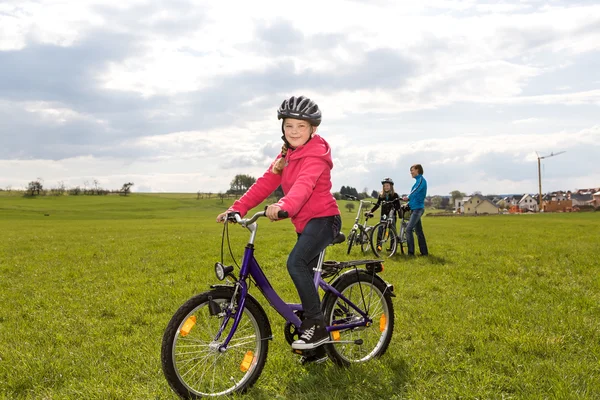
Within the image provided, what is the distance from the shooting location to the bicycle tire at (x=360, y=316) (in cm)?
505

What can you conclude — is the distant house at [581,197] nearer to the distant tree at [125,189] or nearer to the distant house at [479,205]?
the distant house at [479,205]

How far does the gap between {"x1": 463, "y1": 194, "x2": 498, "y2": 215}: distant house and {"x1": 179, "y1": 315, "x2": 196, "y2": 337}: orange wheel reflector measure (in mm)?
150371

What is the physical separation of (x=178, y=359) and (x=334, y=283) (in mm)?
1840

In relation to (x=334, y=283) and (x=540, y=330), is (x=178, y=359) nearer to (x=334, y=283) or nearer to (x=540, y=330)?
(x=334, y=283)

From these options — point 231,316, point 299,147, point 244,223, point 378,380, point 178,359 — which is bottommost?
point 378,380

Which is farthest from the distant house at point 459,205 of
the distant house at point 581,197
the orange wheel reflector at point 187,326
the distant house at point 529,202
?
the orange wheel reflector at point 187,326

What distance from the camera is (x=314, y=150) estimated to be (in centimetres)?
458

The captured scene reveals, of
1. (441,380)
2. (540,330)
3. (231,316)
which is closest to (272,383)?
(231,316)

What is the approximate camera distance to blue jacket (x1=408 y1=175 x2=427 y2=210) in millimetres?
13797

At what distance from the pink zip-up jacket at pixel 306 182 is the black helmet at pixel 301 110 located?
0.76ft

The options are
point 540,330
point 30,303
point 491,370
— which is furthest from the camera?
point 30,303

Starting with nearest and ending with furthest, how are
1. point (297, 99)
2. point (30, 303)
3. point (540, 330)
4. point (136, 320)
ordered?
point (297, 99), point (540, 330), point (136, 320), point (30, 303)

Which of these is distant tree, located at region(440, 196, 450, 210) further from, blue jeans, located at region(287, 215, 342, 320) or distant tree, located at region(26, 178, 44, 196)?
blue jeans, located at region(287, 215, 342, 320)

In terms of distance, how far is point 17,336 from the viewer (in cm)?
655
